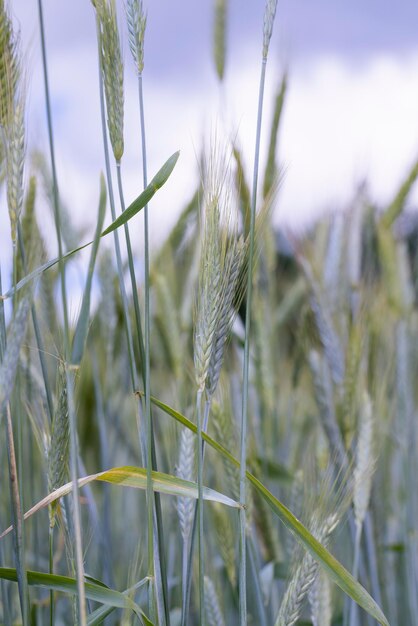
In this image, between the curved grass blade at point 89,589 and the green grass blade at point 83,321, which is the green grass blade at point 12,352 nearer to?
the green grass blade at point 83,321

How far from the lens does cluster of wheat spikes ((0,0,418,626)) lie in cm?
72

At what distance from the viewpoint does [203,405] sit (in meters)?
1.30

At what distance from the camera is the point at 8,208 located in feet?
2.31

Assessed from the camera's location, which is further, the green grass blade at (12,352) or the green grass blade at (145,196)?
the green grass blade at (145,196)

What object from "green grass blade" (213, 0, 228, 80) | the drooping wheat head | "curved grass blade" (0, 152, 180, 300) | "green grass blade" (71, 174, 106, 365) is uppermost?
"green grass blade" (213, 0, 228, 80)

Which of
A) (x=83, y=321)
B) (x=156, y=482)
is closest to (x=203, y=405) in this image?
(x=156, y=482)

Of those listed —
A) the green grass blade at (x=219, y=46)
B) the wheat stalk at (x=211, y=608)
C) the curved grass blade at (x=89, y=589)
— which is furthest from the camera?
the green grass blade at (x=219, y=46)

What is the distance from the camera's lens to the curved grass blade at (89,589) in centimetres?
70

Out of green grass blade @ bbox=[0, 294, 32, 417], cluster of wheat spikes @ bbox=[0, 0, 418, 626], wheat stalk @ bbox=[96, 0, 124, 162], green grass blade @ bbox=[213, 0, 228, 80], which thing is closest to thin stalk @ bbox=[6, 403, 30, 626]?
cluster of wheat spikes @ bbox=[0, 0, 418, 626]

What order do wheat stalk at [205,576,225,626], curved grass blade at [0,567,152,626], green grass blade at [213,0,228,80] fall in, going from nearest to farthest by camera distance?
curved grass blade at [0,567,152,626] < wheat stalk at [205,576,225,626] < green grass blade at [213,0,228,80]

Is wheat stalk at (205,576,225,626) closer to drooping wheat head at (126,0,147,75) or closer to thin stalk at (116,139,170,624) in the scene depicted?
thin stalk at (116,139,170,624)

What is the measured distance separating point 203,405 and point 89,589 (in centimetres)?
60

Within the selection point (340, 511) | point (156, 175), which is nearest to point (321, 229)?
point (340, 511)

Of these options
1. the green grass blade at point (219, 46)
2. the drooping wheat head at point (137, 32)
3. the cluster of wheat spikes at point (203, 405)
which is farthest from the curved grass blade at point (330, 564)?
the green grass blade at point (219, 46)
